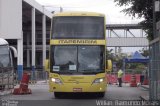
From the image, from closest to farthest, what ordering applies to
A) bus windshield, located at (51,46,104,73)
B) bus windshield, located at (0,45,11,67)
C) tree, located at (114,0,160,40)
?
1. bus windshield, located at (51,46,104,73)
2. tree, located at (114,0,160,40)
3. bus windshield, located at (0,45,11,67)

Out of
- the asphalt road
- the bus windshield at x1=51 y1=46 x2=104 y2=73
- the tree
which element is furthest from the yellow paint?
the tree

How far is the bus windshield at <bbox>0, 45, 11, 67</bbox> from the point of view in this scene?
33469 millimetres

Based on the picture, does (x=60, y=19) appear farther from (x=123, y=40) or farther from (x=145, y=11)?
(x=123, y=40)

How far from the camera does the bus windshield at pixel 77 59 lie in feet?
77.3

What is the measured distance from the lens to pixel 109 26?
94438 mm

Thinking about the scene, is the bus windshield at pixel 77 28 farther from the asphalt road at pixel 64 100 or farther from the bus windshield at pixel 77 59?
the asphalt road at pixel 64 100

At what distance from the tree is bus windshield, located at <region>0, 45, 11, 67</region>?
8724 millimetres

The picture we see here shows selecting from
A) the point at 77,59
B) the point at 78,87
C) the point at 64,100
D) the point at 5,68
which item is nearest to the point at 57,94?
the point at 64,100

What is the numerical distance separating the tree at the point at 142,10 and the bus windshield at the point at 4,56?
8724 millimetres

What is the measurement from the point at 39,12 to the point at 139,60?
23180 mm

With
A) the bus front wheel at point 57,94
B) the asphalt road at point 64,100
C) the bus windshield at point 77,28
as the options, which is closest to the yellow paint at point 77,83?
the asphalt road at point 64,100

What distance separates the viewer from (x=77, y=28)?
79.0 ft

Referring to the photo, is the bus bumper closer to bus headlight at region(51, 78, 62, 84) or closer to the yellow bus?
the yellow bus

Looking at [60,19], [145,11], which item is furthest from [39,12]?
[60,19]
